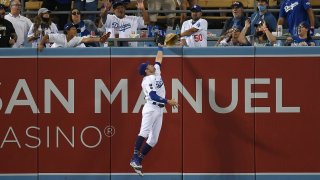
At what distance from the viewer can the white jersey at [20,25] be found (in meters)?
20.5

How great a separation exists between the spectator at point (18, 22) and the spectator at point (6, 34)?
1.79 ft

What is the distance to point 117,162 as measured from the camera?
18969 mm

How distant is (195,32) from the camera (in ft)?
66.4

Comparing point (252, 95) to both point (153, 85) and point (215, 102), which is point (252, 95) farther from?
point (153, 85)

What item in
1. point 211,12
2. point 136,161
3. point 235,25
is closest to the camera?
point 136,161

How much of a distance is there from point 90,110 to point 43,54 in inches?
49.3

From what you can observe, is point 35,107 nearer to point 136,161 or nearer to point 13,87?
point 13,87

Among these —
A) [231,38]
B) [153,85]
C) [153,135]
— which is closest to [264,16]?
[231,38]

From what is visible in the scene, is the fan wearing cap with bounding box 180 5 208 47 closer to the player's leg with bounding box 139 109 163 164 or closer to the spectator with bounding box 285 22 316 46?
the spectator with bounding box 285 22 316 46

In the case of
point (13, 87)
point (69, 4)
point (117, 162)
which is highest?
point (69, 4)

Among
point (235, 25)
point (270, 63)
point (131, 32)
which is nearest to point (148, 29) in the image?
point (131, 32)

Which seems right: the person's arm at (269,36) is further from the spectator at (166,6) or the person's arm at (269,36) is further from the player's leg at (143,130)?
the spectator at (166,6)

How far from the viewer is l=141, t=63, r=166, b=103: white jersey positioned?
18094 millimetres

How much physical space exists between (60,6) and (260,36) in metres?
4.87
